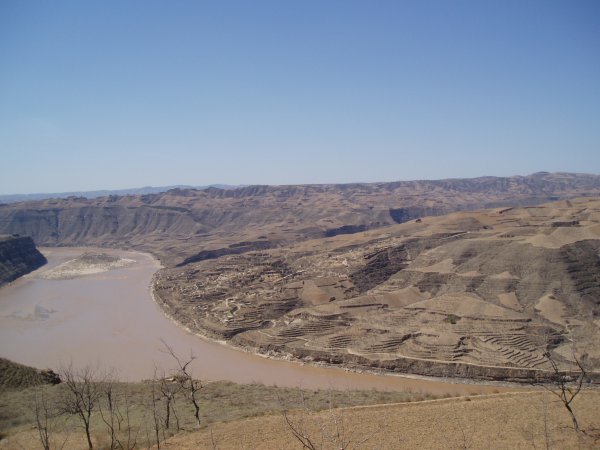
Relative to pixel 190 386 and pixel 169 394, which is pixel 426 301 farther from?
pixel 169 394

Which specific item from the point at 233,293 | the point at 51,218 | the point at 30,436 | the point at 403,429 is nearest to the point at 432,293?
the point at 233,293

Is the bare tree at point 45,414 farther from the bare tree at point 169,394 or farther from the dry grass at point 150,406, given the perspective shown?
the bare tree at point 169,394

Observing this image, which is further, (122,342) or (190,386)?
(122,342)

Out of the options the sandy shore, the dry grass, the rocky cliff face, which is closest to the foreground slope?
the dry grass

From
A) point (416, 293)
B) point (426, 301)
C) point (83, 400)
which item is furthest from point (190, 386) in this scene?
point (416, 293)

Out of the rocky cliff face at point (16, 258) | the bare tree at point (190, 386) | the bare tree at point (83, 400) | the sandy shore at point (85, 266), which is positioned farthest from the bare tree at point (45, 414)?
the sandy shore at point (85, 266)

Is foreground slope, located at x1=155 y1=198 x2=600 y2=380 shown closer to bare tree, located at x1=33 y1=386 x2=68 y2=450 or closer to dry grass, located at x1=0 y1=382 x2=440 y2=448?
dry grass, located at x1=0 y1=382 x2=440 y2=448
